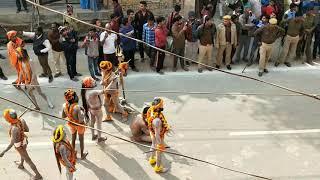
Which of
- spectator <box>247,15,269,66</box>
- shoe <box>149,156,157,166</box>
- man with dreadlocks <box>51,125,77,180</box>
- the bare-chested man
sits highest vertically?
spectator <box>247,15,269,66</box>

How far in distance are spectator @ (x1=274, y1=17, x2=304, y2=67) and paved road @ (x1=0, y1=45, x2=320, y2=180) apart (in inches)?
27.8

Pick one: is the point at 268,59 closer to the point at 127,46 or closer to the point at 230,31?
the point at 230,31

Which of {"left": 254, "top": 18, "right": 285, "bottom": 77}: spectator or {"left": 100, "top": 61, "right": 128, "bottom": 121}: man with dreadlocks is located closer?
{"left": 100, "top": 61, "right": 128, "bottom": 121}: man with dreadlocks

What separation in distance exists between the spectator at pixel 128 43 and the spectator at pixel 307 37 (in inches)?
179

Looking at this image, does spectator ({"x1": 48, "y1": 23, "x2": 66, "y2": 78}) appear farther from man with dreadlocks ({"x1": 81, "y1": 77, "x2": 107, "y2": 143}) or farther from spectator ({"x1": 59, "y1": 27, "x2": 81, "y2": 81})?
man with dreadlocks ({"x1": 81, "y1": 77, "x2": 107, "y2": 143})

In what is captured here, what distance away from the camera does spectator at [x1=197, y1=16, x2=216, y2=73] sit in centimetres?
1141

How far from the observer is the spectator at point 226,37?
11609 mm

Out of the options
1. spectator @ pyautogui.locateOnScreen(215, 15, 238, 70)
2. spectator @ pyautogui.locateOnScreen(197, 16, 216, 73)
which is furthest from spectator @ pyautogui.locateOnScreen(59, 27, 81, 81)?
spectator @ pyautogui.locateOnScreen(215, 15, 238, 70)

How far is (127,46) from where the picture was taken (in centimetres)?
1155

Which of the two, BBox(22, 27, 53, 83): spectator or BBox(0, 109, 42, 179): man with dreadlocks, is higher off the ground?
BBox(22, 27, 53, 83): spectator

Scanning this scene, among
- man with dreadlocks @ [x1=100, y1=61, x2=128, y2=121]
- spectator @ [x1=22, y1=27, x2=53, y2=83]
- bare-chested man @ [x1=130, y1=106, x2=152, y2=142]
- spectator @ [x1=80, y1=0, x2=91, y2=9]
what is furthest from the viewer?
spectator @ [x1=80, y1=0, x2=91, y2=9]

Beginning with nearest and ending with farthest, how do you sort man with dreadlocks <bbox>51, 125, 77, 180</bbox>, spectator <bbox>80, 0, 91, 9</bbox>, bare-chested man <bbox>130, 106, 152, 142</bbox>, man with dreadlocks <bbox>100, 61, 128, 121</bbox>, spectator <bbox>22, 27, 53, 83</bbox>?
man with dreadlocks <bbox>51, 125, 77, 180</bbox> → bare-chested man <bbox>130, 106, 152, 142</bbox> → man with dreadlocks <bbox>100, 61, 128, 121</bbox> → spectator <bbox>22, 27, 53, 83</bbox> → spectator <bbox>80, 0, 91, 9</bbox>

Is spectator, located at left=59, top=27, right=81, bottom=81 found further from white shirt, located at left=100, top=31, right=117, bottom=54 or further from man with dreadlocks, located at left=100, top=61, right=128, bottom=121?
man with dreadlocks, located at left=100, top=61, right=128, bottom=121

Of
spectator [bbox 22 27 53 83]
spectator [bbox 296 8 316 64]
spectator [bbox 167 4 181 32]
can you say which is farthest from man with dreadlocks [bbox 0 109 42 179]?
spectator [bbox 296 8 316 64]
